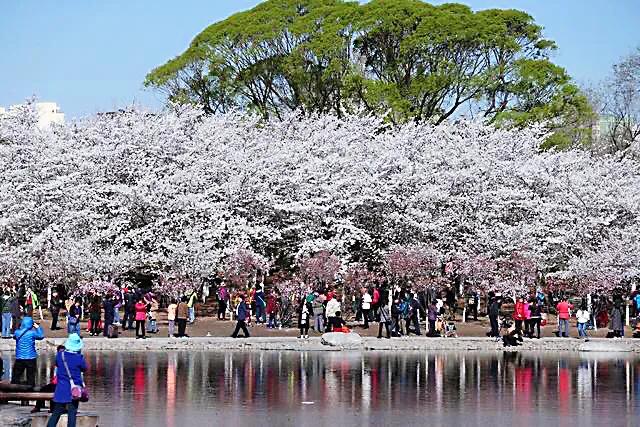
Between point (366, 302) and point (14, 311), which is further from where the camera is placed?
point (366, 302)

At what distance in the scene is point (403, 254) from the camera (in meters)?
42.0

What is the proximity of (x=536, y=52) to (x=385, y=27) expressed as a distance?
8.60 m

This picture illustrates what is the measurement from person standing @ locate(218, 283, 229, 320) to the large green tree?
1910cm

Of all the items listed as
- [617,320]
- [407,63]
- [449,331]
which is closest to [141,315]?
[449,331]

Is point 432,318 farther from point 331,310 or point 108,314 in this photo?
point 108,314

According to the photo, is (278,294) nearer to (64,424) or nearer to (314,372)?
(314,372)

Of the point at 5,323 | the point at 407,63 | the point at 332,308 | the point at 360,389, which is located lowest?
the point at 360,389

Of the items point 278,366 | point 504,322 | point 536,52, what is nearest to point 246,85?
point 536,52

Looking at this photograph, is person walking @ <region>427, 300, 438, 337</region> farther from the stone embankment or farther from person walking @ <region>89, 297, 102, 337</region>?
person walking @ <region>89, 297, 102, 337</region>

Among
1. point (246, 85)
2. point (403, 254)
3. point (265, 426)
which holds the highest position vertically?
point (246, 85)

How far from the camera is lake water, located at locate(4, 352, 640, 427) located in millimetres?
17703

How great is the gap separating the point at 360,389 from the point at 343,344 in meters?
10.1

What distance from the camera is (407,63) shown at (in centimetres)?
6031

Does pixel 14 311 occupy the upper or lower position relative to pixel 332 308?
lower
